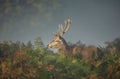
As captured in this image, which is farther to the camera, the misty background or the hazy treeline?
the misty background

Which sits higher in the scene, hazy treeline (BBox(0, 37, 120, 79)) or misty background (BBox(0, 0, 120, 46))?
misty background (BBox(0, 0, 120, 46))

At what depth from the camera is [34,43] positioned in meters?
4.93

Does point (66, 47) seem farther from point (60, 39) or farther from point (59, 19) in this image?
point (59, 19)

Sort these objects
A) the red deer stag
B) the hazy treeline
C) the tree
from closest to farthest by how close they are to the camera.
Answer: the hazy treeline < the red deer stag < the tree

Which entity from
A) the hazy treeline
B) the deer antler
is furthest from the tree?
the deer antler

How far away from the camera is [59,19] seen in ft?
17.0

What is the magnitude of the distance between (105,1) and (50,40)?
1237 mm

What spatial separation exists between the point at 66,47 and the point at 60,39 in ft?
0.58

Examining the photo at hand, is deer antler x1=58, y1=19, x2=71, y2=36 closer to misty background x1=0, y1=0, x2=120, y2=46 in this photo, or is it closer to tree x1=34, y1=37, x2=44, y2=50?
misty background x1=0, y1=0, x2=120, y2=46

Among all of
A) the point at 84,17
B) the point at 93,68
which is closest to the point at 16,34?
the point at 84,17

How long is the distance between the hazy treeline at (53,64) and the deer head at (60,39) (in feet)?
0.62

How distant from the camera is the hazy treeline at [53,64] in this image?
4.41 metres

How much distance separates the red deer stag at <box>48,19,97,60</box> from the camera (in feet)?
15.6

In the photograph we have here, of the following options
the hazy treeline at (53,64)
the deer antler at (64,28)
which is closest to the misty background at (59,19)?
the deer antler at (64,28)
